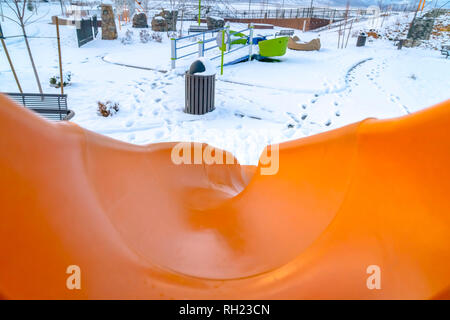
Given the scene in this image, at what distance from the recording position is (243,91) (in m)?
7.23

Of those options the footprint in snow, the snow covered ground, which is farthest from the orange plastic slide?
the footprint in snow

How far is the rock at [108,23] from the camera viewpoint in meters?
14.0

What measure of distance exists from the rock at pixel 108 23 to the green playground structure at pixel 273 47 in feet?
26.7

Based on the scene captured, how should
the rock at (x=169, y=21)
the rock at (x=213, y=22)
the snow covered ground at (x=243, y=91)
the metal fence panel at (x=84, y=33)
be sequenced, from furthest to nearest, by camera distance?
the rock at (x=213, y=22) < the rock at (x=169, y=21) < the metal fence panel at (x=84, y=33) < the snow covered ground at (x=243, y=91)

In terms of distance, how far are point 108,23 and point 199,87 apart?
1173 cm

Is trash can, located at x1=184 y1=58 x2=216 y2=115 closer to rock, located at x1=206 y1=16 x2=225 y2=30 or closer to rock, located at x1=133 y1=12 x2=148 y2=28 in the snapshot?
rock, located at x1=206 y1=16 x2=225 y2=30

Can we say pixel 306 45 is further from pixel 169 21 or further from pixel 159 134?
pixel 159 134

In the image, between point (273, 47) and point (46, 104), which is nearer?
point (46, 104)

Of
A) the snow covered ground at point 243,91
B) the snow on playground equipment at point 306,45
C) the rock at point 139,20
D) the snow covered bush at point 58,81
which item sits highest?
the rock at point 139,20

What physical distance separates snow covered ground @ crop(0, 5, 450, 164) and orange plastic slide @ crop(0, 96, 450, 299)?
216 centimetres

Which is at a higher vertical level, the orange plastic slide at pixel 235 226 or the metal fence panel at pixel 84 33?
the orange plastic slide at pixel 235 226

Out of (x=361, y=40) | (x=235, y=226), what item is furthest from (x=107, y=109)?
(x=361, y=40)

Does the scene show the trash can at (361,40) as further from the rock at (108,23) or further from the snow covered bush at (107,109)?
the snow covered bush at (107,109)

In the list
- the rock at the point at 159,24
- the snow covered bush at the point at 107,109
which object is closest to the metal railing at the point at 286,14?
the rock at the point at 159,24
